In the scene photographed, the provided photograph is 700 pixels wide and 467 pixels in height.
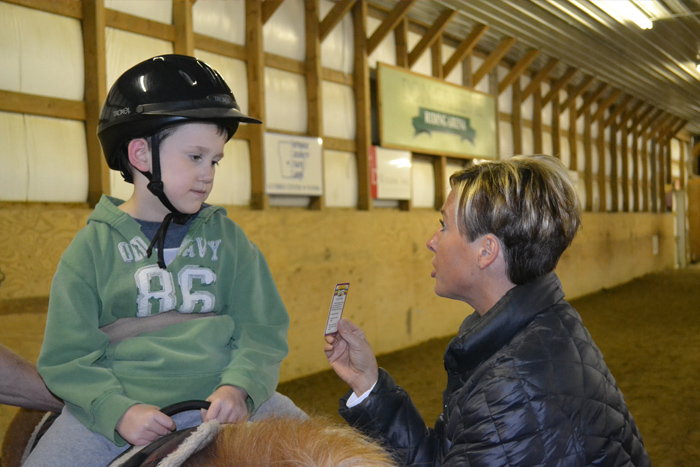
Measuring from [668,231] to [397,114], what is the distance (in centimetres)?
1241

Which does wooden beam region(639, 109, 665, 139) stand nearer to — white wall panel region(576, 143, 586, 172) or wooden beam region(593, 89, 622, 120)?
wooden beam region(593, 89, 622, 120)

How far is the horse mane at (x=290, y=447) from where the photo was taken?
2.64 feet

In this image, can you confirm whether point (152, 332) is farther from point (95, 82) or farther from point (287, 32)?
point (287, 32)

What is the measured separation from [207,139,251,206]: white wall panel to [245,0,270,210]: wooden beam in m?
0.06

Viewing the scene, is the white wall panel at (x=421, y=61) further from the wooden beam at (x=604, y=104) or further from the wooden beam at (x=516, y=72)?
the wooden beam at (x=604, y=104)

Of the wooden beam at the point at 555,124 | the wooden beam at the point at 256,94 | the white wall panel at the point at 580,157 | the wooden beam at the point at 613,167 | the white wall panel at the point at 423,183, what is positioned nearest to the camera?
the wooden beam at the point at 256,94

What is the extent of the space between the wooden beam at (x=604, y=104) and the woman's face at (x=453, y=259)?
12275mm

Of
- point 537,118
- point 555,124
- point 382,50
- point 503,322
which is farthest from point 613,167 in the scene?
point 503,322

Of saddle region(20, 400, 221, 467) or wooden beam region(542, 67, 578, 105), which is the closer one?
saddle region(20, 400, 221, 467)

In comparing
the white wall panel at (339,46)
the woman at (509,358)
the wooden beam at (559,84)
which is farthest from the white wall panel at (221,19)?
the wooden beam at (559,84)

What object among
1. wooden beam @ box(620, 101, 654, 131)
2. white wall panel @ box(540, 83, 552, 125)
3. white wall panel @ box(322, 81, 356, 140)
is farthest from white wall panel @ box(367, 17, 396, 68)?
wooden beam @ box(620, 101, 654, 131)

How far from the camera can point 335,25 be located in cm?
609

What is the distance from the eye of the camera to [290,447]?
2.75 feet

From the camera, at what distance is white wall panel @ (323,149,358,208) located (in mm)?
6305
